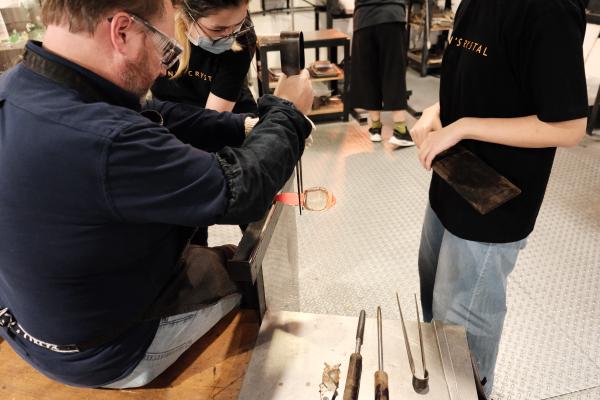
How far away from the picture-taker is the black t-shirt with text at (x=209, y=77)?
58.1 inches

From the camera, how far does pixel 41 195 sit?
0.64m

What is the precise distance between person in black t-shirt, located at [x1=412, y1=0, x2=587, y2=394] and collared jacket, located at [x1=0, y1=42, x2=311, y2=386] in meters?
0.40

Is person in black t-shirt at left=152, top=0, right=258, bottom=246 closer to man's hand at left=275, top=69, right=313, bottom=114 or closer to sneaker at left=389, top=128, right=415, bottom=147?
man's hand at left=275, top=69, right=313, bottom=114

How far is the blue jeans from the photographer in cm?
103

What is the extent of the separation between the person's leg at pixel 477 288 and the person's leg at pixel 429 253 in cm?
9

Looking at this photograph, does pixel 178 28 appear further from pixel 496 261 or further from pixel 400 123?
pixel 400 123

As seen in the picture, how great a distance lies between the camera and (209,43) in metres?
1.34

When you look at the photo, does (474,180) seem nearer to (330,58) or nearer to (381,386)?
(381,386)

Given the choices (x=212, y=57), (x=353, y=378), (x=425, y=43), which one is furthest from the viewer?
(x=425, y=43)

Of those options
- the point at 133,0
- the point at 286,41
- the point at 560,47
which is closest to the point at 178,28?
the point at 286,41

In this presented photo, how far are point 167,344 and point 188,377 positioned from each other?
A: 89mm

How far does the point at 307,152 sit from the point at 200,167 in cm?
250

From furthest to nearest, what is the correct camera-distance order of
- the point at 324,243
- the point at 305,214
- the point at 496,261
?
the point at 305,214
the point at 324,243
the point at 496,261

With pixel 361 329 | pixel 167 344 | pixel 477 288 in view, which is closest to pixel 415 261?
pixel 477 288
